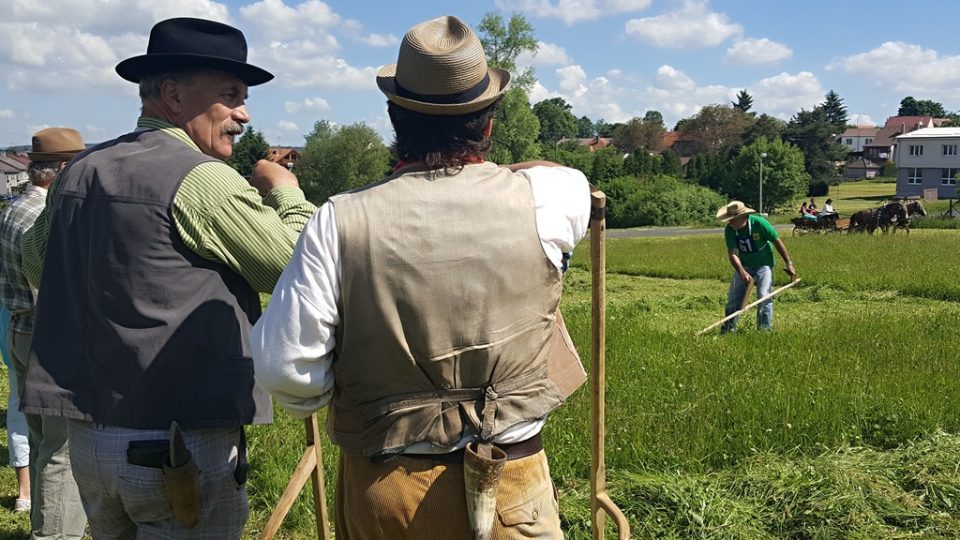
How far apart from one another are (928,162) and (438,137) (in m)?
71.3

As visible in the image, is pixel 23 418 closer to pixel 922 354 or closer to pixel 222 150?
pixel 222 150

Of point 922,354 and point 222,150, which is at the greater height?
point 222,150

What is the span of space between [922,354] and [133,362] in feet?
23.1

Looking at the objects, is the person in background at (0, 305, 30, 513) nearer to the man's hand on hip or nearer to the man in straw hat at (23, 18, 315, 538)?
the man in straw hat at (23, 18, 315, 538)

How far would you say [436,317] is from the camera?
1.84 m

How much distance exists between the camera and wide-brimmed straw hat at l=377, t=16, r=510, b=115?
1.93 metres

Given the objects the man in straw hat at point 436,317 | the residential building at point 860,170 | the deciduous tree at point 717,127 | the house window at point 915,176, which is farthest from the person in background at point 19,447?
the residential building at point 860,170

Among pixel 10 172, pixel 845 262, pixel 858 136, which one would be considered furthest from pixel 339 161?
pixel 858 136

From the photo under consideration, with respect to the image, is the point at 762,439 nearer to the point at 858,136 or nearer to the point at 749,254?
the point at 749,254

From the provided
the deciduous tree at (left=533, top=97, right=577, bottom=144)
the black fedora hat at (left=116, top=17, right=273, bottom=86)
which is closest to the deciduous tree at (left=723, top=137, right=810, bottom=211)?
the black fedora hat at (left=116, top=17, right=273, bottom=86)

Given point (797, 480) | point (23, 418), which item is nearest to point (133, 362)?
point (23, 418)

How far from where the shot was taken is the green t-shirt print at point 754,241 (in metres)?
9.30

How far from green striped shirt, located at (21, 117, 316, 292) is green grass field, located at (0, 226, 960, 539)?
2238 millimetres

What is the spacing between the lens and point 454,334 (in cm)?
187
